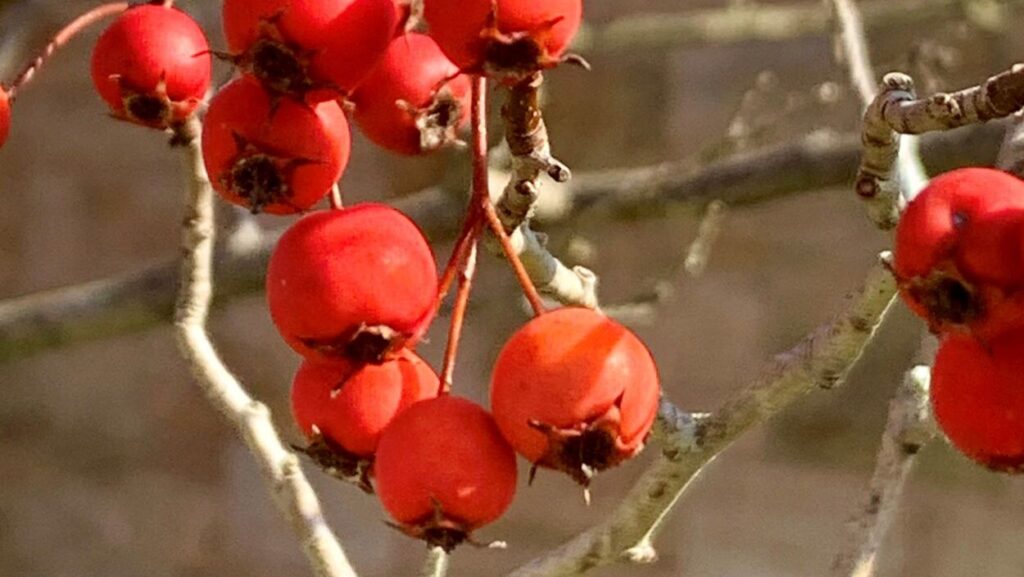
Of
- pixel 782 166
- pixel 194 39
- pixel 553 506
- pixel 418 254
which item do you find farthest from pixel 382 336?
pixel 553 506

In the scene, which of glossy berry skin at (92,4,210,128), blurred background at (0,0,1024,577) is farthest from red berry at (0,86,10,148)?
blurred background at (0,0,1024,577)

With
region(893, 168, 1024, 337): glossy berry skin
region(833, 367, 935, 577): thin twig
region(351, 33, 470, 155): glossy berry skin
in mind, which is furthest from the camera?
region(833, 367, 935, 577): thin twig

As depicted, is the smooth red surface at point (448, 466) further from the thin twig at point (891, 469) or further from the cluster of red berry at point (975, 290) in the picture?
the thin twig at point (891, 469)

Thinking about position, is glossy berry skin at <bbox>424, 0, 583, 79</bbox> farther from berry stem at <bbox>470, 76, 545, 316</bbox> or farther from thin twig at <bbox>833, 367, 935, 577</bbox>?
thin twig at <bbox>833, 367, 935, 577</bbox>

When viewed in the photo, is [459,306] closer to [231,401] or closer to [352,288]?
[352,288]

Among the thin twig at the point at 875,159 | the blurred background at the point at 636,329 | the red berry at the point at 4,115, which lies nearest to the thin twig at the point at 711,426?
the thin twig at the point at 875,159

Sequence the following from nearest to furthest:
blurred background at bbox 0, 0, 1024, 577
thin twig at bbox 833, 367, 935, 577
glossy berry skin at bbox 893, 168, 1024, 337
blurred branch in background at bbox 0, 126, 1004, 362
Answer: glossy berry skin at bbox 893, 168, 1024, 337 → thin twig at bbox 833, 367, 935, 577 → blurred branch in background at bbox 0, 126, 1004, 362 → blurred background at bbox 0, 0, 1024, 577
